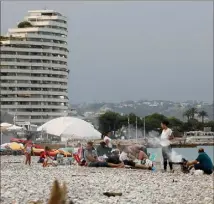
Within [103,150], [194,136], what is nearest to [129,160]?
[103,150]

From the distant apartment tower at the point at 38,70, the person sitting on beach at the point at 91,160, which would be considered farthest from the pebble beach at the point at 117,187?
the distant apartment tower at the point at 38,70

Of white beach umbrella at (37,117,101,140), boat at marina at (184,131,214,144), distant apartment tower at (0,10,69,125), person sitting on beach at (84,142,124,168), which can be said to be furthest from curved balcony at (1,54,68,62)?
person sitting on beach at (84,142,124,168)

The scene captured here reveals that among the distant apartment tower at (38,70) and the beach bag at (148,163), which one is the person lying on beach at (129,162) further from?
the distant apartment tower at (38,70)

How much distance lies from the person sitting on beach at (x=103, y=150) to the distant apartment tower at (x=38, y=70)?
137 ft

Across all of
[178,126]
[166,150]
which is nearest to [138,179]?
[166,150]

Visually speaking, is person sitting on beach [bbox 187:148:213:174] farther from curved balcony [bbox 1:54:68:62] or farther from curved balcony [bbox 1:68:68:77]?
curved balcony [bbox 1:68:68:77]

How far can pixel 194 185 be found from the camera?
484 inches

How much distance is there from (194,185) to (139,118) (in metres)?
79.0

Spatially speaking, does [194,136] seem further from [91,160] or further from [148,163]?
[91,160]

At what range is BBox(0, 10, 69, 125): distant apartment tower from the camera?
62.7m

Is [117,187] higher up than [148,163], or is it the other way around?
[148,163]

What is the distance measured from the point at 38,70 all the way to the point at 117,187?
61.4 metres

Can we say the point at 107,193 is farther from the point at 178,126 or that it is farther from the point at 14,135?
the point at 178,126

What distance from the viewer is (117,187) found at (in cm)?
1170
